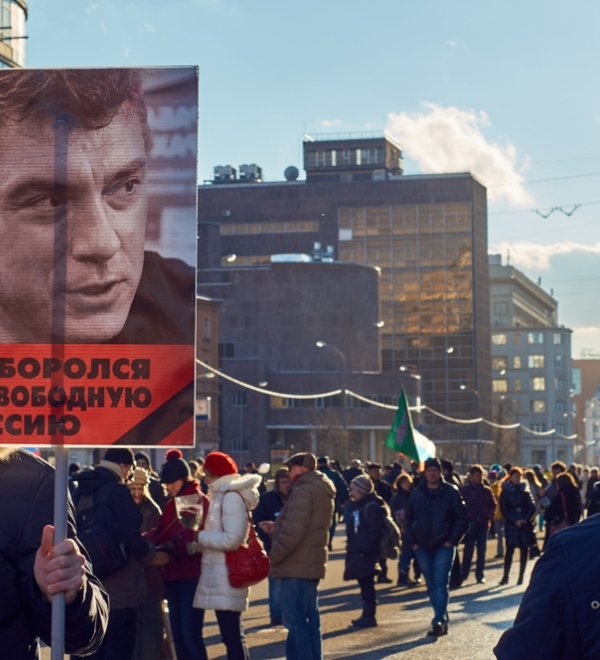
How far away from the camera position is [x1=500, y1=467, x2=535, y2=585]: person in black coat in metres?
22.0

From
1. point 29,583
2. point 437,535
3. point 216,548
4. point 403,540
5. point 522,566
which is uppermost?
point 29,583

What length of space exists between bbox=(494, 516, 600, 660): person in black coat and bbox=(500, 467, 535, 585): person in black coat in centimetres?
1917

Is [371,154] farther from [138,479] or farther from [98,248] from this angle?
[98,248]

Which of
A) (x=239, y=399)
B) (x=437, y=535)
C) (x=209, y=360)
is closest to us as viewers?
(x=437, y=535)

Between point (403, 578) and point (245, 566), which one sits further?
point (403, 578)

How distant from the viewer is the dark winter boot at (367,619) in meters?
16.5

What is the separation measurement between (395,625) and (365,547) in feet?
2.97

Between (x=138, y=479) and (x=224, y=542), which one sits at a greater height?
(x=138, y=479)

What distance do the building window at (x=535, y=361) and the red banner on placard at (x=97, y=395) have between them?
196357 mm

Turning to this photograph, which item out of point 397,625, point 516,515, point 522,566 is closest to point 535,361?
point 522,566

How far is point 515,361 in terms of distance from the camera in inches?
7815

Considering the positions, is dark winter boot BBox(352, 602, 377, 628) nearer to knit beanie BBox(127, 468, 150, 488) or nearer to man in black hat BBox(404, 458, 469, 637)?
man in black hat BBox(404, 458, 469, 637)

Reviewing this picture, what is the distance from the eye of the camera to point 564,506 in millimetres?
Answer: 20078

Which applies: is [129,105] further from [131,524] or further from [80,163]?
[131,524]
